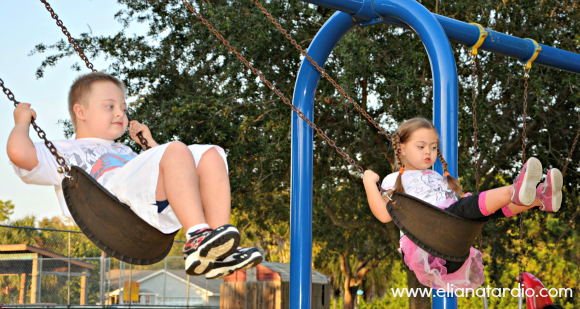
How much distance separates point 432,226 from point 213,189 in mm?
1047

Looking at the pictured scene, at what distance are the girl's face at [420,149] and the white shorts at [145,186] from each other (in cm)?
119

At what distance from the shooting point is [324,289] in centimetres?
1059

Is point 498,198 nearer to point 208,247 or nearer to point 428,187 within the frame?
point 428,187

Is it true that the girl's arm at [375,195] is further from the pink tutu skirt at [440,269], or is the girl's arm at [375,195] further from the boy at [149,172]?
the boy at [149,172]

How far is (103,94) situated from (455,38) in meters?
2.50

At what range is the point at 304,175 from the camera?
144 inches

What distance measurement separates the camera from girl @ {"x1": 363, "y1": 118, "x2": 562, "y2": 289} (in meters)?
2.49

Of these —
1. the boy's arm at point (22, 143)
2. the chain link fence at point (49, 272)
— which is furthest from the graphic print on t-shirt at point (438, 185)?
the chain link fence at point (49, 272)

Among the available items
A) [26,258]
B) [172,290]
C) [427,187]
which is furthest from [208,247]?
[172,290]

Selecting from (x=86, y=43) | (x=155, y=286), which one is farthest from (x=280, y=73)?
(x=155, y=286)

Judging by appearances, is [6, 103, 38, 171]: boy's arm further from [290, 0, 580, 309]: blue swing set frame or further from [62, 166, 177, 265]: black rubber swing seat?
[290, 0, 580, 309]: blue swing set frame

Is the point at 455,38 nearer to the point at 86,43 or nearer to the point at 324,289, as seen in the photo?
the point at 86,43

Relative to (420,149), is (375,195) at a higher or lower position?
lower

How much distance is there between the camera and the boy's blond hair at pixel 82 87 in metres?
2.44
